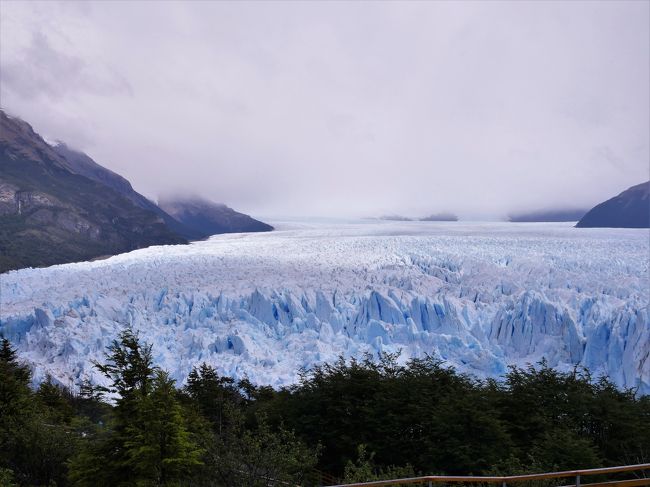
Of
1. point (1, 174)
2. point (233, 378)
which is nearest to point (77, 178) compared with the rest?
point (1, 174)

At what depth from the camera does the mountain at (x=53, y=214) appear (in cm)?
7800

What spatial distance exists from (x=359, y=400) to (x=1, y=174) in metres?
123

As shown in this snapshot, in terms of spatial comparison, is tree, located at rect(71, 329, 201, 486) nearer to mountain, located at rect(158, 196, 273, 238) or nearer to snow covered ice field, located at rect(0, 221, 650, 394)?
snow covered ice field, located at rect(0, 221, 650, 394)

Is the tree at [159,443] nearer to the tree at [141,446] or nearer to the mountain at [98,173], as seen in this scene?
the tree at [141,446]

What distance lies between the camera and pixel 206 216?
13838cm

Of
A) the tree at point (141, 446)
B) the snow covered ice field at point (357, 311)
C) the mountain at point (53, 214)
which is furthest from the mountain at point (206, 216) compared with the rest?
the tree at point (141, 446)

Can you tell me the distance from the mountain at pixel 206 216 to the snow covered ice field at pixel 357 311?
80.7 metres

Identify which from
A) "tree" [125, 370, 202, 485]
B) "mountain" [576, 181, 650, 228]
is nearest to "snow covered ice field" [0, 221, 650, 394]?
"tree" [125, 370, 202, 485]

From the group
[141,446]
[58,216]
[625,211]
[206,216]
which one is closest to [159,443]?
[141,446]

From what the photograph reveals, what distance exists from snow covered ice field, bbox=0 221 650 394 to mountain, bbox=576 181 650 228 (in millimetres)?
33942

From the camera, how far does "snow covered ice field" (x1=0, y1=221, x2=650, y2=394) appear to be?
65.3 ft

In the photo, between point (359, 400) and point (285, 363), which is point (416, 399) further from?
point (285, 363)

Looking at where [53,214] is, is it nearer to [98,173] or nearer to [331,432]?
[98,173]

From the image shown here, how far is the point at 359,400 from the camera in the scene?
43.2ft
